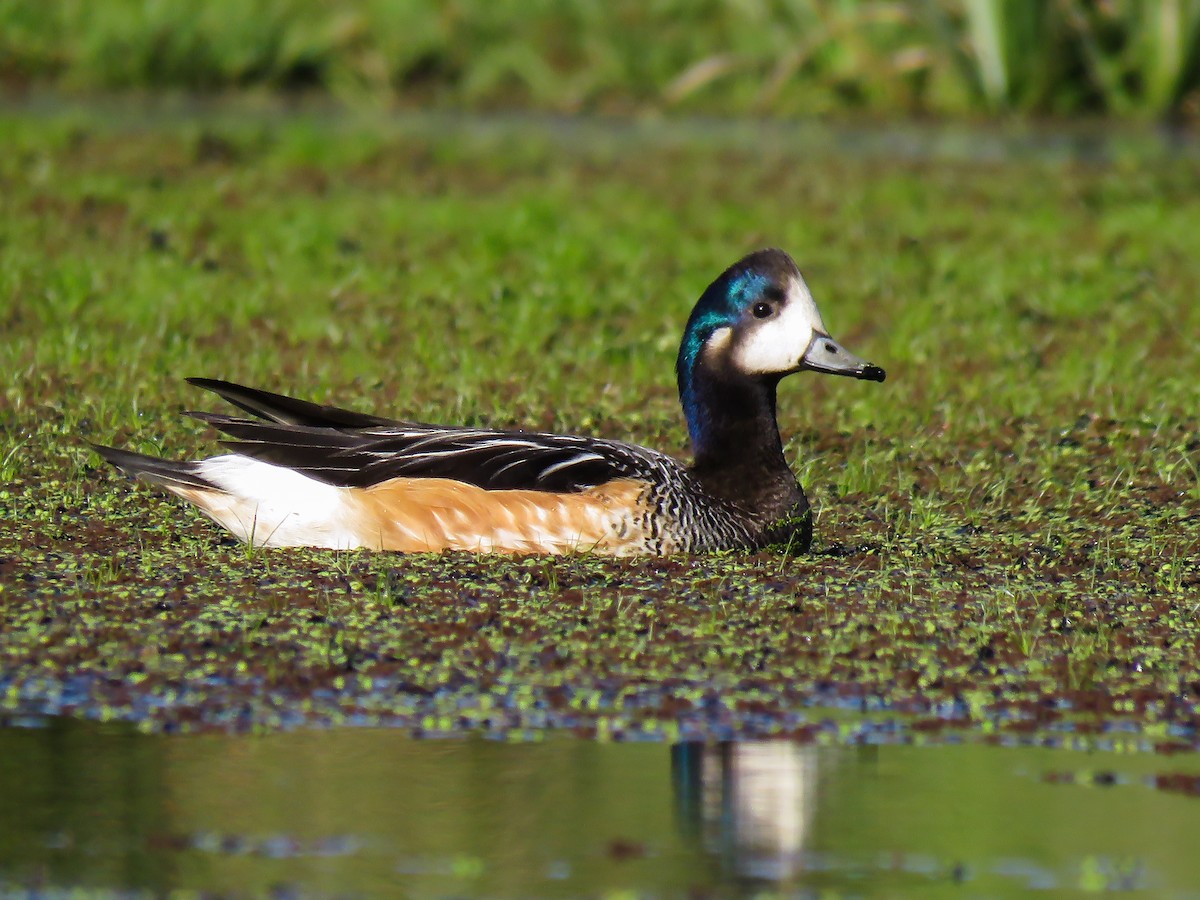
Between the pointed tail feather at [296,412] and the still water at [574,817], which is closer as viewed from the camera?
the still water at [574,817]

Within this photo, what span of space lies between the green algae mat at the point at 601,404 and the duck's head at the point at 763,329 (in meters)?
0.60

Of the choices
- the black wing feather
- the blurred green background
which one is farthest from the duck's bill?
the blurred green background

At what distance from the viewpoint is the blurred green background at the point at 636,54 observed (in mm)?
18328

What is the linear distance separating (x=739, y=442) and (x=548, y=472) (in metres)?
0.79

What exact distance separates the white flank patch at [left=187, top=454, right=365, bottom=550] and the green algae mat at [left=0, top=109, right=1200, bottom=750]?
0.37 feet

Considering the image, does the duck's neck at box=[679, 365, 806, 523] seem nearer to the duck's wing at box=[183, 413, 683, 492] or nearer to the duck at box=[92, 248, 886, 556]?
the duck at box=[92, 248, 886, 556]

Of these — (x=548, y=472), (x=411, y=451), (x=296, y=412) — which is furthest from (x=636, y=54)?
(x=548, y=472)

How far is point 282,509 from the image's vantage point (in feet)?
24.4

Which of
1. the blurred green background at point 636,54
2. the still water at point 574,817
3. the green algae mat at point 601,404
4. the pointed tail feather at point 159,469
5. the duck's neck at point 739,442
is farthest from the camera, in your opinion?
the blurred green background at point 636,54

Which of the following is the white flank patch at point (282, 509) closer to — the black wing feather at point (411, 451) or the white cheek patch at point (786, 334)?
the black wing feather at point (411, 451)

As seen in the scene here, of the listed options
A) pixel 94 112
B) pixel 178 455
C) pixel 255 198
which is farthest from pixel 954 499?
pixel 94 112

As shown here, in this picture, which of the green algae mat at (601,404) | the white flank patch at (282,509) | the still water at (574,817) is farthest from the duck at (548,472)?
the still water at (574,817)

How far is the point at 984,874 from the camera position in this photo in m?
4.62

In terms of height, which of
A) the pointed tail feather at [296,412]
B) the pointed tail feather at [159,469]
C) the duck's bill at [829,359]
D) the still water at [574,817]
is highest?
the duck's bill at [829,359]
